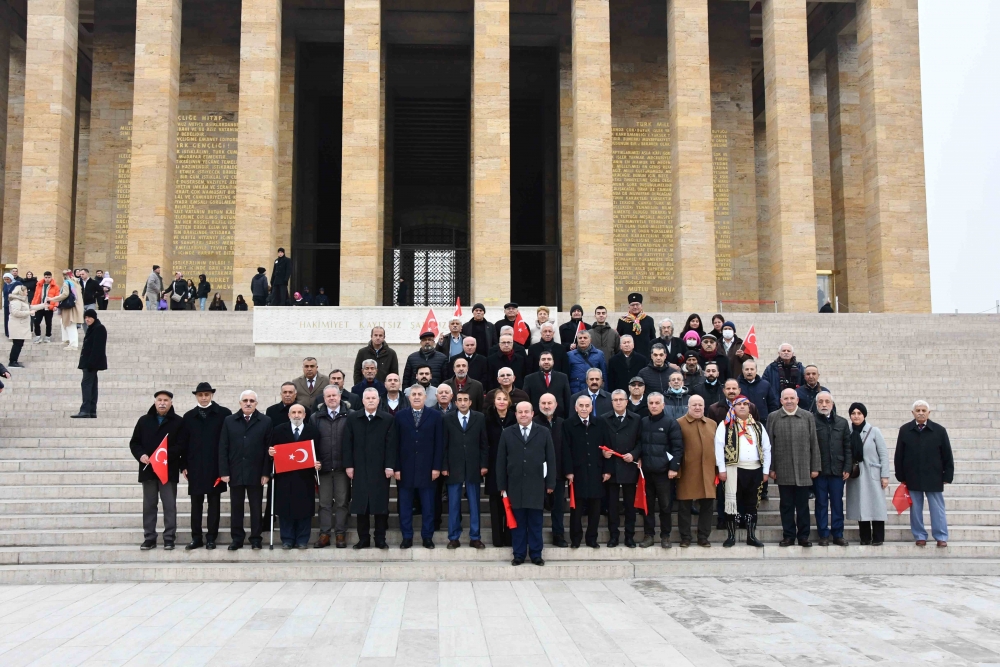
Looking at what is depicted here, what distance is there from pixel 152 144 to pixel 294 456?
17.4 meters

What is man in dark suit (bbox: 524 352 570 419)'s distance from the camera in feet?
30.1

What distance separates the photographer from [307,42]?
93.4ft

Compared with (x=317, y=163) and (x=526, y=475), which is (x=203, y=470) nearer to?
(x=526, y=475)

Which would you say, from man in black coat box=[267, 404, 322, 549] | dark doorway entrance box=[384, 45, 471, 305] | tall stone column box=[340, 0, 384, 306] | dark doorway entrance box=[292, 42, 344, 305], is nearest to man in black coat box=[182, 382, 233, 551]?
man in black coat box=[267, 404, 322, 549]

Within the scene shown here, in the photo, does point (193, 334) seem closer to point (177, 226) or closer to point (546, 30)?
point (177, 226)

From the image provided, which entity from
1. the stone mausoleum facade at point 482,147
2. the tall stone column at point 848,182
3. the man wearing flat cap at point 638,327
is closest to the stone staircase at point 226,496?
the man wearing flat cap at point 638,327

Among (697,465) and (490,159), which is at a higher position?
(490,159)

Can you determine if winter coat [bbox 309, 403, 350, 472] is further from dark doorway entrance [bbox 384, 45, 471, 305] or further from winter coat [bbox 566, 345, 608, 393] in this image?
dark doorway entrance [bbox 384, 45, 471, 305]

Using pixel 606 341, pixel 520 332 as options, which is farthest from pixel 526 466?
pixel 606 341

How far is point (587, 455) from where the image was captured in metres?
8.39

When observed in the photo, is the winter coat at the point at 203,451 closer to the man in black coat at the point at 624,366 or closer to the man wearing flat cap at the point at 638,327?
the man in black coat at the point at 624,366

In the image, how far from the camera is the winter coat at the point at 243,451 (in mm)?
8219

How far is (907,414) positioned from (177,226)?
21005 millimetres

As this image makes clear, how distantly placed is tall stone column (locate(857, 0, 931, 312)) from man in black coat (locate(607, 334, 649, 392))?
15435 mm
